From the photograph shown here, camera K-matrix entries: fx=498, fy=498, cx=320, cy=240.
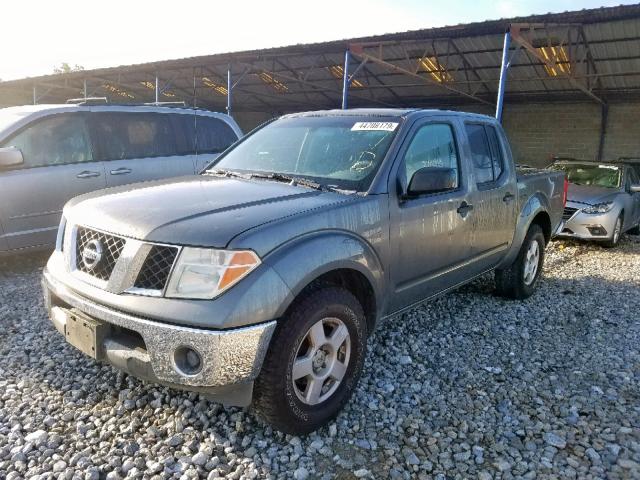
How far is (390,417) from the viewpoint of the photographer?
291 cm

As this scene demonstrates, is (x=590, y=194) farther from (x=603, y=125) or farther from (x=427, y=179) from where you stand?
(x=603, y=125)

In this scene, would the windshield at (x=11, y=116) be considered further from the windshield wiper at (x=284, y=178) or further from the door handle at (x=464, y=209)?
the door handle at (x=464, y=209)

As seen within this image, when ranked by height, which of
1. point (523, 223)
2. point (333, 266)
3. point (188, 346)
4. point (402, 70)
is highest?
point (402, 70)

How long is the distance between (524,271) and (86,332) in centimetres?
413

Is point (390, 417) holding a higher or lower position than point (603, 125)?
lower

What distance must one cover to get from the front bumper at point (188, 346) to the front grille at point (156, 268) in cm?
16

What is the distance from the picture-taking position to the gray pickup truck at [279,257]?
7.46ft

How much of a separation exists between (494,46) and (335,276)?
13728 mm

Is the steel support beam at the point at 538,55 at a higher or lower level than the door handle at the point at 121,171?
higher

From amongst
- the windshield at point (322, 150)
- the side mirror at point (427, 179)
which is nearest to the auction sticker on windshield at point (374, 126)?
the windshield at point (322, 150)

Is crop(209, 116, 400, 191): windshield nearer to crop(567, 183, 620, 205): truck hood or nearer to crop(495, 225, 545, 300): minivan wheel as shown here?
crop(495, 225, 545, 300): minivan wheel

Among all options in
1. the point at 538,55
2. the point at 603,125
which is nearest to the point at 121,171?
the point at 538,55

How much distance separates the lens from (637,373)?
363 centimetres

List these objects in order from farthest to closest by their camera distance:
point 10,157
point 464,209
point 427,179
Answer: point 10,157 → point 464,209 → point 427,179
